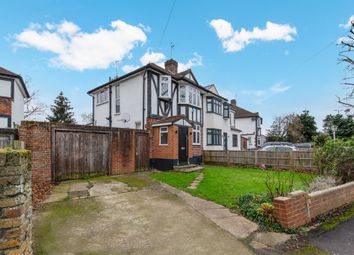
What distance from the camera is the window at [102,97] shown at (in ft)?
65.1

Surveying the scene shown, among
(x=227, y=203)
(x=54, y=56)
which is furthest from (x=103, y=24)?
(x=227, y=203)

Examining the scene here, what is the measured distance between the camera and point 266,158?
14.9 metres

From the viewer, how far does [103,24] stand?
12.8 m

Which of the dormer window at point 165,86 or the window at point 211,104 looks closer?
the dormer window at point 165,86

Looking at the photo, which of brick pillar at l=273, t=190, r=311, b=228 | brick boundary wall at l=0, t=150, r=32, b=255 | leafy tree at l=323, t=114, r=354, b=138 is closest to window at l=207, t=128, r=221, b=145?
brick pillar at l=273, t=190, r=311, b=228

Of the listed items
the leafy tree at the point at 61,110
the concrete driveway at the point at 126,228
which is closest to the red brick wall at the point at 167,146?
the concrete driveway at the point at 126,228

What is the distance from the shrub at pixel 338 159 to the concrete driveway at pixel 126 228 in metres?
5.09

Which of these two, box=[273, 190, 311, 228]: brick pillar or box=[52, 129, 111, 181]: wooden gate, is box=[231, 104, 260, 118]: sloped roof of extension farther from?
box=[273, 190, 311, 228]: brick pillar

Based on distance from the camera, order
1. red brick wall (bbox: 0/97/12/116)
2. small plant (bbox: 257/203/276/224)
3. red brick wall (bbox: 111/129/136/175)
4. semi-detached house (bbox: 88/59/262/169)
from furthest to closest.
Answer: red brick wall (bbox: 0/97/12/116) < semi-detached house (bbox: 88/59/262/169) < red brick wall (bbox: 111/129/136/175) < small plant (bbox: 257/203/276/224)

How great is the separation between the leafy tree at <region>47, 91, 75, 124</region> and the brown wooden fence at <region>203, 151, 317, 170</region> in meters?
25.7

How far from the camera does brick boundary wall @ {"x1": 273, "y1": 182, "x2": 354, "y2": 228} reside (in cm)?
435

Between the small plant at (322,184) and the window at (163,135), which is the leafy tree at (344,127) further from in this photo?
the small plant at (322,184)

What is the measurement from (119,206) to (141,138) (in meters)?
7.51

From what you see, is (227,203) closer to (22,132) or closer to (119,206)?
(119,206)
